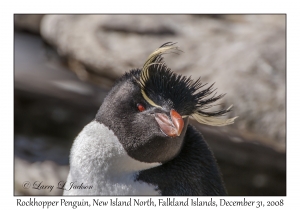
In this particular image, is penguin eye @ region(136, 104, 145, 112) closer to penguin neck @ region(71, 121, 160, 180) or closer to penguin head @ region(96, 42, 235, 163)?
penguin head @ region(96, 42, 235, 163)

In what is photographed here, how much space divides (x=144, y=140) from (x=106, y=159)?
0.18 metres

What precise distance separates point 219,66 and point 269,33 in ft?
2.03

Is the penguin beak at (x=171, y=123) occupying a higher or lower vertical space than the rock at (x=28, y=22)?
lower

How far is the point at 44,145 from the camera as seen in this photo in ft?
15.5

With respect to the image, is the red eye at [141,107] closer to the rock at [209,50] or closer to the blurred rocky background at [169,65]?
the blurred rocky background at [169,65]

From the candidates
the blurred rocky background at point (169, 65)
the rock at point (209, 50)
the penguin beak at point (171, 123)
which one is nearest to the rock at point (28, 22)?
the blurred rocky background at point (169, 65)

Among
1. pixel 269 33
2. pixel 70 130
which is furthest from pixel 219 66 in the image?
pixel 70 130

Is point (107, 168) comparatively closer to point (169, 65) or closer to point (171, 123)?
point (171, 123)

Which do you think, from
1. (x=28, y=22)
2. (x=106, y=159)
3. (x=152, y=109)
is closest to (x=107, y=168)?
(x=106, y=159)

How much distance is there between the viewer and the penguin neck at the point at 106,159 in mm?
Answer: 2045

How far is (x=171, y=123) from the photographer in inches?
75.0

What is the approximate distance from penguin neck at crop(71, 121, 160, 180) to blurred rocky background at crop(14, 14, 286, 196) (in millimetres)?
1878

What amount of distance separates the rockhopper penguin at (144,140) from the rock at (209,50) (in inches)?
79.5

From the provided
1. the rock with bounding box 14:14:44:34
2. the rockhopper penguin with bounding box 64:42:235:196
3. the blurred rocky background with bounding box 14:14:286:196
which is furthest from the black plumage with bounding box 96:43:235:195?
the rock with bounding box 14:14:44:34
